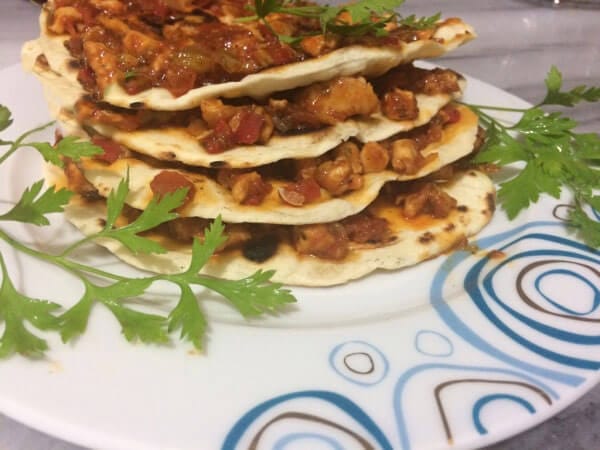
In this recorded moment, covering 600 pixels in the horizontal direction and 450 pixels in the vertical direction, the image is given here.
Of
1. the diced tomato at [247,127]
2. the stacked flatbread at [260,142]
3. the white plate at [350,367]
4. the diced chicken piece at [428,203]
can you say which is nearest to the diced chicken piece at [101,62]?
the stacked flatbread at [260,142]

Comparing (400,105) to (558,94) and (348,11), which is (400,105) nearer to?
(348,11)

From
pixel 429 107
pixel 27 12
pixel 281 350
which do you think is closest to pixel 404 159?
pixel 429 107

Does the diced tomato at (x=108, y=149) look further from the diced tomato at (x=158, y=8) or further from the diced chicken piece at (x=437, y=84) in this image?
the diced chicken piece at (x=437, y=84)

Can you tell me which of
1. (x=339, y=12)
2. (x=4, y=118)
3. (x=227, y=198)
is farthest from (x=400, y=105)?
(x=4, y=118)

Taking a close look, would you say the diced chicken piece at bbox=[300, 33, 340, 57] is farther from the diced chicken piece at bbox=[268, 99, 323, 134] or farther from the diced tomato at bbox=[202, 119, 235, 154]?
the diced tomato at bbox=[202, 119, 235, 154]

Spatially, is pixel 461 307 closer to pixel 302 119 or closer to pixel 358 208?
pixel 358 208

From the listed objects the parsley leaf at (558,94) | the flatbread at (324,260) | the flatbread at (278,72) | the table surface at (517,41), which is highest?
the flatbread at (278,72)
